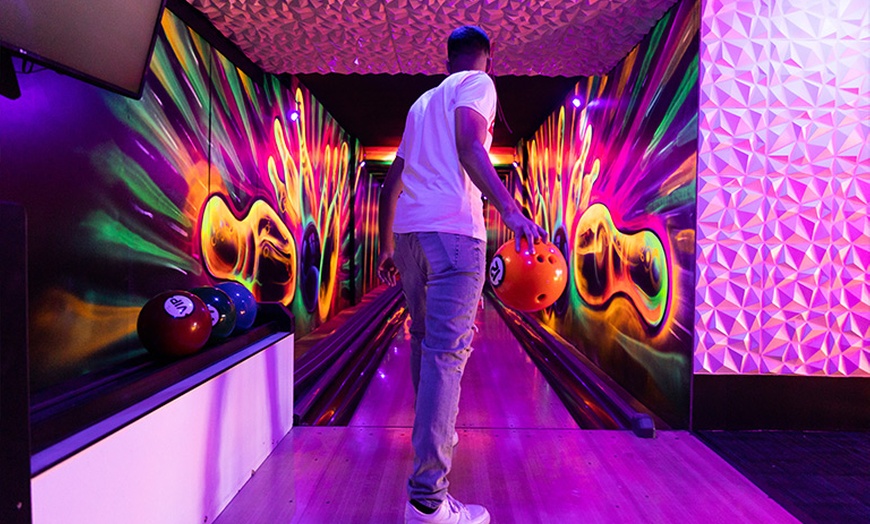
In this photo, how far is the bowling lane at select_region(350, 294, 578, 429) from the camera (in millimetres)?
2727

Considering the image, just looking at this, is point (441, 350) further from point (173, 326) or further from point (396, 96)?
point (396, 96)

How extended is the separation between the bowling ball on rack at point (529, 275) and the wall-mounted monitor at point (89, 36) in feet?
4.08

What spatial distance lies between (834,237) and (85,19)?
9.32 ft

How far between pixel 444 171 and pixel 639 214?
6.79 feet

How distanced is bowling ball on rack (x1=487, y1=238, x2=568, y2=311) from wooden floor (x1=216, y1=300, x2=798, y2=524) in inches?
24.1

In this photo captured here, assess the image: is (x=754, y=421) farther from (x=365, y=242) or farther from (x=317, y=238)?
(x=365, y=242)

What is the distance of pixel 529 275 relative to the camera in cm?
167

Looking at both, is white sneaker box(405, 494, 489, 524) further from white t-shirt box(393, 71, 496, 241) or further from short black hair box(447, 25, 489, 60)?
short black hair box(447, 25, 489, 60)

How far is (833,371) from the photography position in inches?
99.6

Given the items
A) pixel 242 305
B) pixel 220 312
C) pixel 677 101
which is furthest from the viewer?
pixel 677 101

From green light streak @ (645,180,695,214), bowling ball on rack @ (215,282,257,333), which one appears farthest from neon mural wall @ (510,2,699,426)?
bowling ball on rack @ (215,282,257,333)

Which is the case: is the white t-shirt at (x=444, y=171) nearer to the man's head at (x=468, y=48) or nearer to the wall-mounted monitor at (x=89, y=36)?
the man's head at (x=468, y=48)

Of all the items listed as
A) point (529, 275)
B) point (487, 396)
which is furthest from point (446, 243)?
point (487, 396)

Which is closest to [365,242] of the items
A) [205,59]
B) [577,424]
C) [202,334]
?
[205,59]
